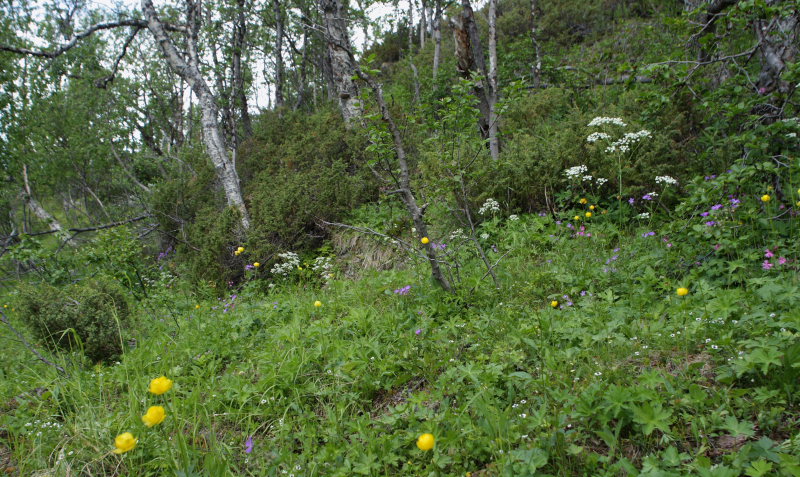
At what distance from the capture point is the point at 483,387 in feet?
6.68

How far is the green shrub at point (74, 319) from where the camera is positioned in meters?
3.36

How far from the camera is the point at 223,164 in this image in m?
7.30

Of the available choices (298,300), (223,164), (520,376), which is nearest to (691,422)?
(520,376)

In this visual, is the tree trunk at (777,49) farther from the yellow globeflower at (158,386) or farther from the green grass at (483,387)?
the yellow globeflower at (158,386)

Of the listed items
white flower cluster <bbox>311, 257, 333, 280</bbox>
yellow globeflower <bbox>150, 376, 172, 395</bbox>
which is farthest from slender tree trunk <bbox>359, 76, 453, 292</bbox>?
yellow globeflower <bbox>150, 376, 172, 395</bbox>

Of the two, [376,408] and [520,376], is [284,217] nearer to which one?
[376,408]

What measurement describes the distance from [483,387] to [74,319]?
11.4ft

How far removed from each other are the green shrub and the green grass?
9.8 inches

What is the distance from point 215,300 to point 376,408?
3.89 m

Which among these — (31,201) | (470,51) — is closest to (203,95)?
(470,51)

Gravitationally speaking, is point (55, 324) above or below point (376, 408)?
above

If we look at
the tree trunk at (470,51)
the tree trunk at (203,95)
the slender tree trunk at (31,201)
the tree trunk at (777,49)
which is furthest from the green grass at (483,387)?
the slender tree trunk at (31,201)

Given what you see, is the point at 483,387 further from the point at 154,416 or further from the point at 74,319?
the point at 74,319

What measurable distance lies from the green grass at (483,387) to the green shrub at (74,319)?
0.25 m
